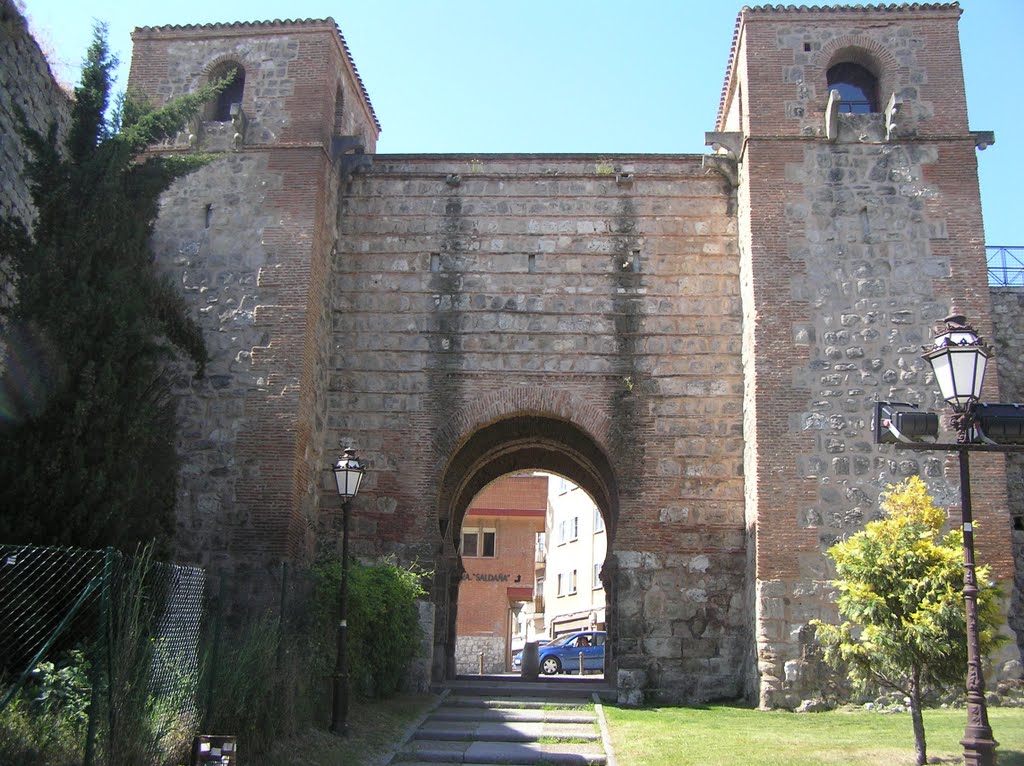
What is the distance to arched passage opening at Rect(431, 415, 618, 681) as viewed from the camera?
53.9ft

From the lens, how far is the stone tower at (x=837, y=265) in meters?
13.7

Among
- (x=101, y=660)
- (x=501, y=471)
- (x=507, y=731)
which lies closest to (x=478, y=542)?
(x=501, y=471)

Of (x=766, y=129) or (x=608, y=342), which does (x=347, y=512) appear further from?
(x=766, y=129)

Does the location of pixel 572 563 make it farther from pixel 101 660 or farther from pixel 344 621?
pixel 101 660

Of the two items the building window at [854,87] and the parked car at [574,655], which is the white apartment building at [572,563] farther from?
the building window at [854,87]

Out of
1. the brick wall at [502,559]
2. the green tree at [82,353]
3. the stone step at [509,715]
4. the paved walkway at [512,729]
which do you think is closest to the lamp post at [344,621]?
the paved walkway at [512,729]

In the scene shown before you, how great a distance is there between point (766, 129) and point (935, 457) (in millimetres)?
5430

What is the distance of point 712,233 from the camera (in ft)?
52.6

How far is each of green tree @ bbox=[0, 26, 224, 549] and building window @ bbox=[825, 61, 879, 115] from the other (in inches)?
425

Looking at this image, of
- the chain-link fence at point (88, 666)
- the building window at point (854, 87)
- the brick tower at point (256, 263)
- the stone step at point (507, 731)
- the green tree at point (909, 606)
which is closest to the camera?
the chain-link fence at point (88, 666)

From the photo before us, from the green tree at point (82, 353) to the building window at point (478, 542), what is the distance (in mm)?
28471

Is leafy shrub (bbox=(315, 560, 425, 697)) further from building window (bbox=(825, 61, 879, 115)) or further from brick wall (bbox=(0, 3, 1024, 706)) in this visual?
building window (bbox=(825, 61, 879, 115))

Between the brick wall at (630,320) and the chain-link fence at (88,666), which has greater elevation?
the brick wall at (630,320)

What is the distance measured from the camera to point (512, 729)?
12.0 metres
